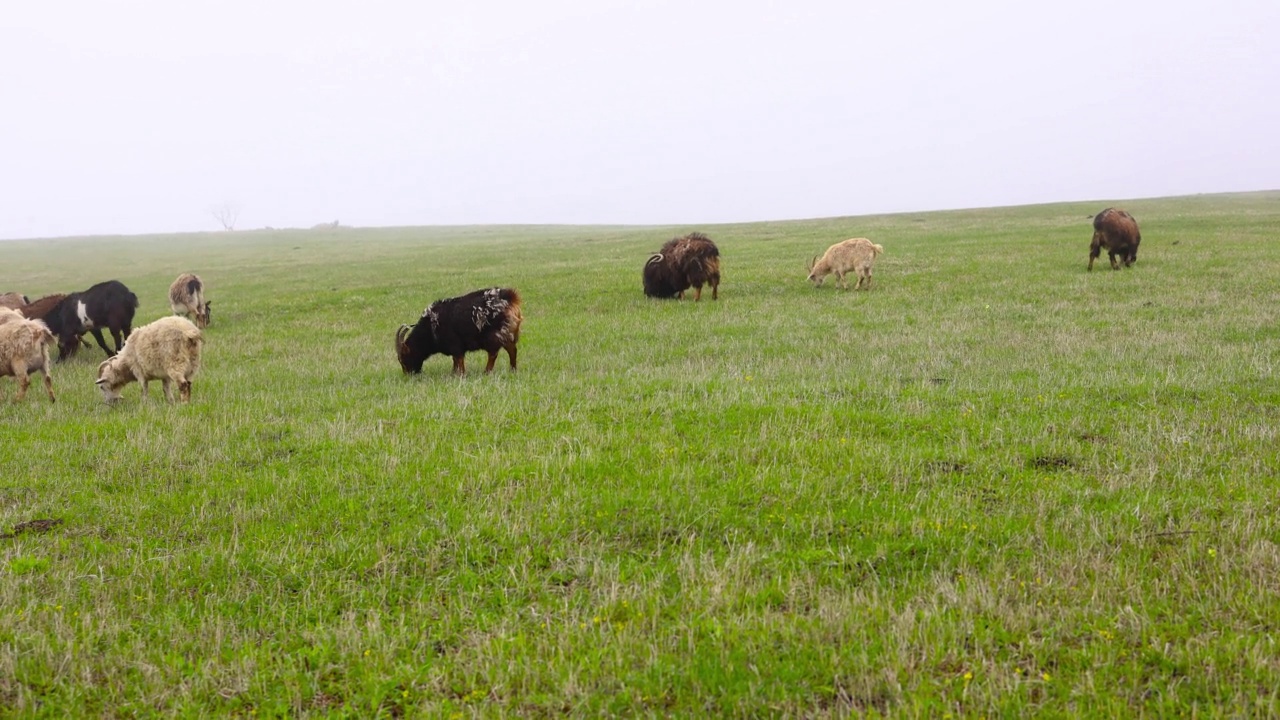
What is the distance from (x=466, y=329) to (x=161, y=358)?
4193 millimetres

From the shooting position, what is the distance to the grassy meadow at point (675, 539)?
3895 mm

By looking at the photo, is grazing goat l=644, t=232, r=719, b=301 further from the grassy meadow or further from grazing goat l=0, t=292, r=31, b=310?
grazing goat l=0, t=292, r=31, b=310

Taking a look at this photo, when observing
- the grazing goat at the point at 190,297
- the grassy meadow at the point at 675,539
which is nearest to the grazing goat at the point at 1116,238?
the grassy meadow at the point at 675,539

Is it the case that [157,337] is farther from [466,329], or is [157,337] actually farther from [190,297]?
[190,297]

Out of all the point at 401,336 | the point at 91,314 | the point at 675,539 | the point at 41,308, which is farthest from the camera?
the point at 41,308

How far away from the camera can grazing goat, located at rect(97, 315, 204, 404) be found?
1123 cm

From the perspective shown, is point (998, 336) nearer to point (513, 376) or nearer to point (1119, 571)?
point (513, 376)

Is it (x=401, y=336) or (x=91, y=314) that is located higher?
(x=91, y=314)

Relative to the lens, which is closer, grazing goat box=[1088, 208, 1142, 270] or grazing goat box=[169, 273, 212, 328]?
grazing goat box=[169, 273, 212, 328]

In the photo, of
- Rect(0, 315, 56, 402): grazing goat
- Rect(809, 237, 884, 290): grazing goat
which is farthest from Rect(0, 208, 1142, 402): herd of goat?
Rect(809, 237, 884, 290): grazing goat

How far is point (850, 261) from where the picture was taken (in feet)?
67.7

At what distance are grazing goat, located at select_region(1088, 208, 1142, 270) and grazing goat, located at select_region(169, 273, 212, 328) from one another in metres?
23.2

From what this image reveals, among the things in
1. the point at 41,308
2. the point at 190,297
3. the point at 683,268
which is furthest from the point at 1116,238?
the point at 41,308

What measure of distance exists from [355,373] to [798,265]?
16.4 m
